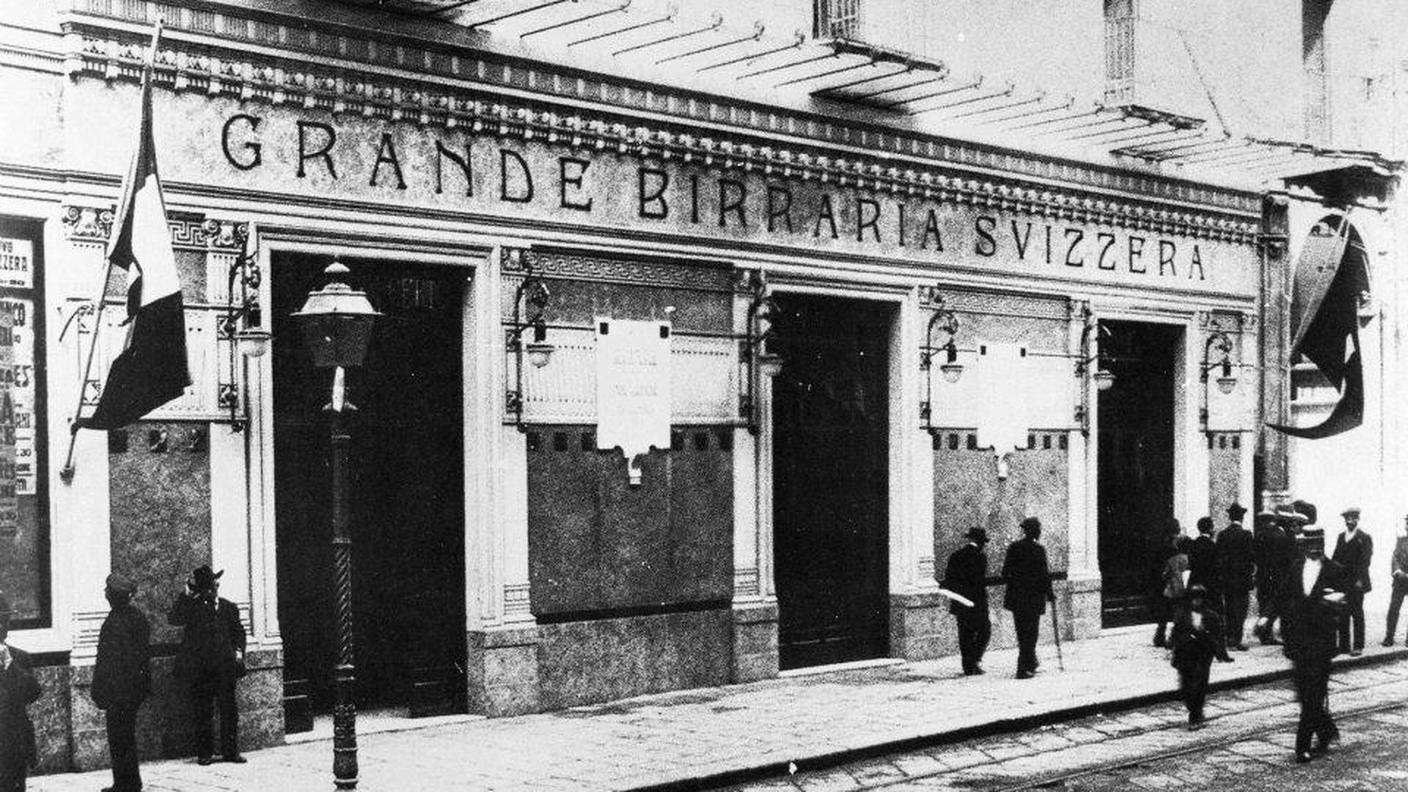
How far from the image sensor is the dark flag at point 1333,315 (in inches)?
979

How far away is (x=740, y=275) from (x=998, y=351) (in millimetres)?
4859

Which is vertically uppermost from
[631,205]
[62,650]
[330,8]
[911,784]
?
[330,8]

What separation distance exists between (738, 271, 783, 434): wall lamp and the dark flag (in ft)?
36.3

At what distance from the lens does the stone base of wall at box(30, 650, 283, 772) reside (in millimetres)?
12688

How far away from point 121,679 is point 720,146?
9173 millimetres

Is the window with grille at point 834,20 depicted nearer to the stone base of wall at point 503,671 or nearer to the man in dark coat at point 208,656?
the stone base of wall at point 503,671

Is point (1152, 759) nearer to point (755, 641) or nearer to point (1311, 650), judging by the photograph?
point (1311, 650)

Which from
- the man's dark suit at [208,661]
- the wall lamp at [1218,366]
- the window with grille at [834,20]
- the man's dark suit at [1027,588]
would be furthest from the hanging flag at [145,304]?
the wall lamp at [1218,366]

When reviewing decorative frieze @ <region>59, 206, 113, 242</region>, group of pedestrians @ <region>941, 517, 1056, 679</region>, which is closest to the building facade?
decorative frieze @ <region>59, 206, 113, 242</region>

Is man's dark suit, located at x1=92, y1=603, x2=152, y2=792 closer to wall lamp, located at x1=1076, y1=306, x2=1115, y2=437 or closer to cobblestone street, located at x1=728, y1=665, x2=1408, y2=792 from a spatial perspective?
cobblestone street, located at x1=728, y1=665, x2=1408, y2=792

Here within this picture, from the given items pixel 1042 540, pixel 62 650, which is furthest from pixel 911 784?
pixel 1042 540

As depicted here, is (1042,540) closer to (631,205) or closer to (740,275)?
(740,275)

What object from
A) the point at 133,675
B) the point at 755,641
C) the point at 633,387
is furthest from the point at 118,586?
the point at 755,641

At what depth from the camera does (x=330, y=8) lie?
14.5 m
